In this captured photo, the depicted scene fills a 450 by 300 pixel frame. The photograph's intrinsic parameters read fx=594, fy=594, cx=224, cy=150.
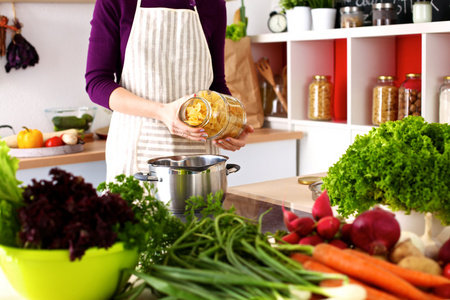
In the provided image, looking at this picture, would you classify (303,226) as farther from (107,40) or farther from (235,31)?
(235,31)

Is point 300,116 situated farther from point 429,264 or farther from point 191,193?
point 429,264

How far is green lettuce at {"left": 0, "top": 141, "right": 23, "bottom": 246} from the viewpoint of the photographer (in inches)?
34.0

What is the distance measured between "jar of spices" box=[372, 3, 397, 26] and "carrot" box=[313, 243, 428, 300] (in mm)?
2074

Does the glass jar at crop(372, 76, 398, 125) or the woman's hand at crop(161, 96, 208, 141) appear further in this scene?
the glass jar at crop(372, 76, 398, 125)

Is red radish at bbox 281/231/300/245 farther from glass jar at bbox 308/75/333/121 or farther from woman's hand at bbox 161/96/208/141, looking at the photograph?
glass jar at bbox 308/75/333/121

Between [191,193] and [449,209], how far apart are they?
537 millimetres

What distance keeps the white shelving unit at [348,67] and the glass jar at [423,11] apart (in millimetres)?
53

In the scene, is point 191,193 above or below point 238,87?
below

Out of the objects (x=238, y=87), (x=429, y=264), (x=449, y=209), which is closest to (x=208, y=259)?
(x=429, y=264)

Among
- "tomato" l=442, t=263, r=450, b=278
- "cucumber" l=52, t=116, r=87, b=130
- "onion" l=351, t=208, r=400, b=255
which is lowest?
"tomato" l=442, t=263, r=450, b=278

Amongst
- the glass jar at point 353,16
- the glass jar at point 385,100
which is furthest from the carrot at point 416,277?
the glass jar at point 353,16

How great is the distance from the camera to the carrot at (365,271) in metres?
0.82

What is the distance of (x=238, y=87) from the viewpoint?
3.24 m

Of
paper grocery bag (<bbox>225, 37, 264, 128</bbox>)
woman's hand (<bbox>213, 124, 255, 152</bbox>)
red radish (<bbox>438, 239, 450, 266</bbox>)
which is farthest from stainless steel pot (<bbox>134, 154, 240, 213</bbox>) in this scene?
paper grocery bag (<bbox>225, 37, 264, 128</bbox>)
